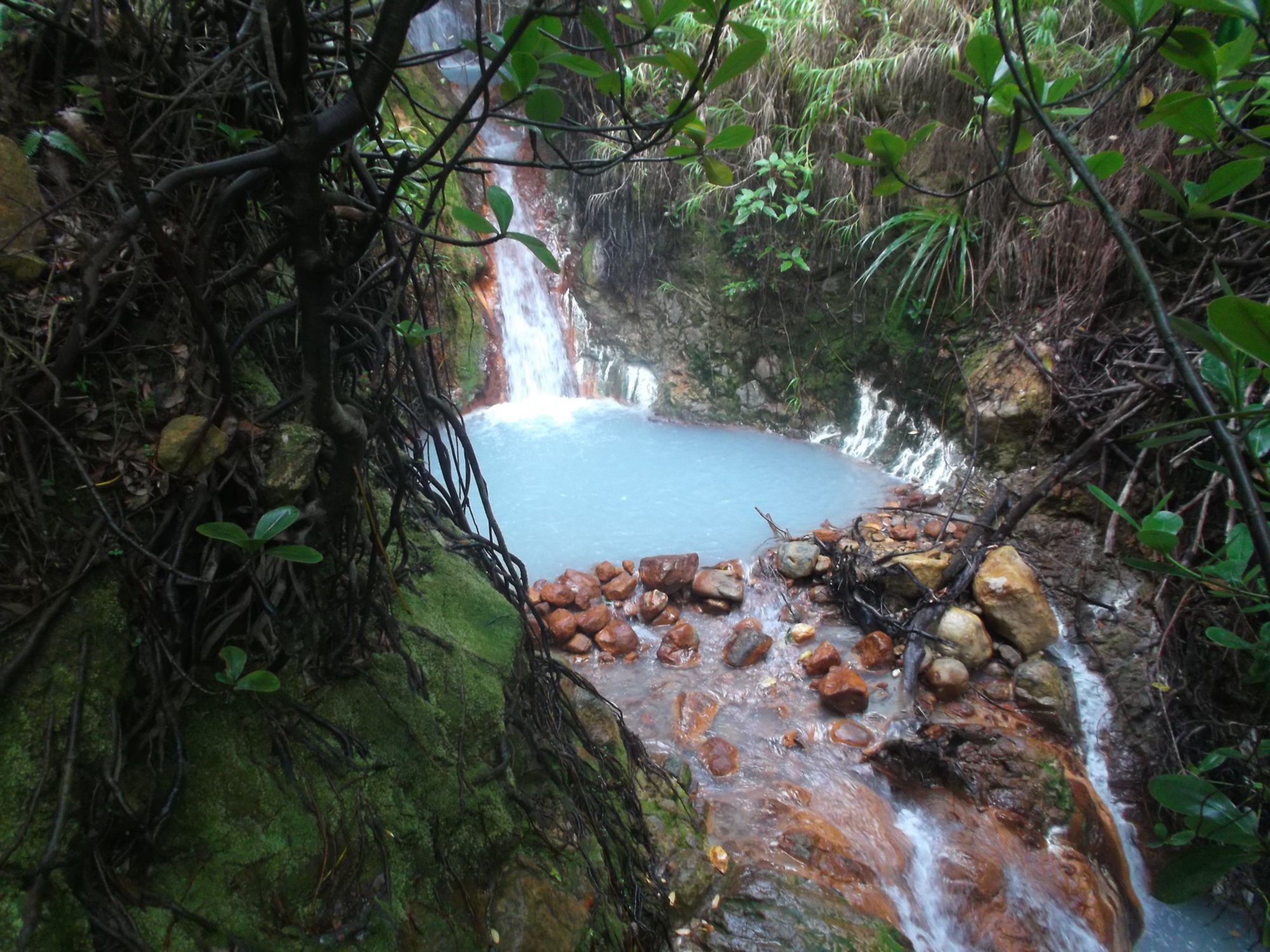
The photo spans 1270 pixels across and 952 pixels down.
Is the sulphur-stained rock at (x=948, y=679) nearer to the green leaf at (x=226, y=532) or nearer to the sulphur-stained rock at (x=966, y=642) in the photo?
the sulphur-stained rock at (x=966, y=642)

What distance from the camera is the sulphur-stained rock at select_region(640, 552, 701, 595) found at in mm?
3412

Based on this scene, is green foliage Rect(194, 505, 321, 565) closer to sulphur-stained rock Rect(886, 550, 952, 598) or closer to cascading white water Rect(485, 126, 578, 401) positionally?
sulphur-stained rock Rect(886, 550, 952, 598)

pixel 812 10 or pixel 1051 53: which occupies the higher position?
pixel 812 10

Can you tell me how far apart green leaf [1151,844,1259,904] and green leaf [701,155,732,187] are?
105cm

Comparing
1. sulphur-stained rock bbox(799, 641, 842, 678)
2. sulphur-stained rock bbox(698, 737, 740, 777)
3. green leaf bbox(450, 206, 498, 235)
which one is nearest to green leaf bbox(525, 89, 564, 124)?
green leaf bbox(450, 206, 498, 235)

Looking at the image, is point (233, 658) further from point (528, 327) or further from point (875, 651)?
point (528, 327)

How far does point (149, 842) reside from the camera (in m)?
0.85

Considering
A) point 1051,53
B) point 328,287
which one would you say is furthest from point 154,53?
point 1051,53

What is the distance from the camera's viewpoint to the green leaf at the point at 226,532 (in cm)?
77

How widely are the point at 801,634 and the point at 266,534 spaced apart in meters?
2.73

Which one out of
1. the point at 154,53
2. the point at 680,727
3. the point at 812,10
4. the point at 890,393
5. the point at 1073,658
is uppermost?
the point at 812,10

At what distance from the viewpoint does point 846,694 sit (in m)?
2.67

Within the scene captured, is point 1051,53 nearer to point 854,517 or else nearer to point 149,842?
point 854,517

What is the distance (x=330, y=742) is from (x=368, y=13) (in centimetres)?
114
